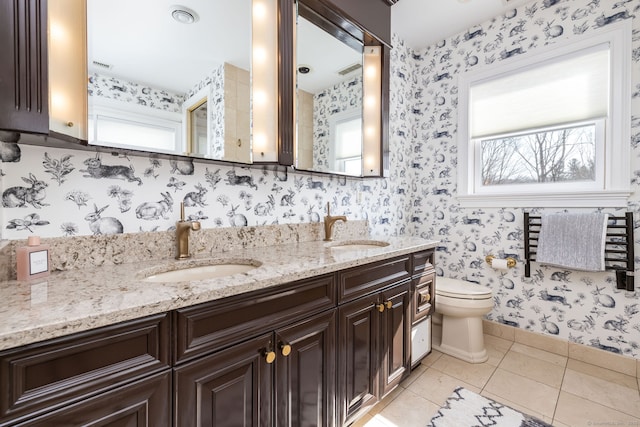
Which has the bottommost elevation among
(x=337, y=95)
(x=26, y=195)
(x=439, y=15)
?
(x=26, y=195)

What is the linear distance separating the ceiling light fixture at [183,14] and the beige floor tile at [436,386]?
2238 millimetres

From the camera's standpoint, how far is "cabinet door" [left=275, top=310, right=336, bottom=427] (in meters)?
0.98

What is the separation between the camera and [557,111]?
6.86 ft

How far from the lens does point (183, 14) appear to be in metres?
1.17

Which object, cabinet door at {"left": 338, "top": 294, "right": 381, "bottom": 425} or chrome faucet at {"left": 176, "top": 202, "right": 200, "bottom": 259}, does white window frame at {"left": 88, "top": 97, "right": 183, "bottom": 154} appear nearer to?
chrome faucet at {"left": 176, "top": 202, "right": 200, "bottom": 259}

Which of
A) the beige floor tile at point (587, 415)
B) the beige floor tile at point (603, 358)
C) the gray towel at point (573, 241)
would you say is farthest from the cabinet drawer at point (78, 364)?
the beige floor tile at point (603, 358)

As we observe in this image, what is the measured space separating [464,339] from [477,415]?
2.03ft

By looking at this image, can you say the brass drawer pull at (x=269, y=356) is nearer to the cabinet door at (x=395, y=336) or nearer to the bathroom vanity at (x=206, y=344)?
the bathroom vanity at (x=206, y=344)

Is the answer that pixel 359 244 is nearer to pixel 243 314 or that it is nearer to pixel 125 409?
pixel 243 314

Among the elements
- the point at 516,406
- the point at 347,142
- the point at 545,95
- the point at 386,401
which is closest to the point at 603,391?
the point at 516,406

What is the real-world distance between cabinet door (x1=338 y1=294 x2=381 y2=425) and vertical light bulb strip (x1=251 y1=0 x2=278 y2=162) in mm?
842

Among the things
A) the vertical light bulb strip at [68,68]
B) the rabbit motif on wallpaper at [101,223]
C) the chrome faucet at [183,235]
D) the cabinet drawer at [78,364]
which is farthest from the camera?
the chrome faucet at [183,235]

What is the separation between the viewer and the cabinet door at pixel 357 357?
1226 mm

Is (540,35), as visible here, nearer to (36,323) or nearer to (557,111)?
(557,111)
